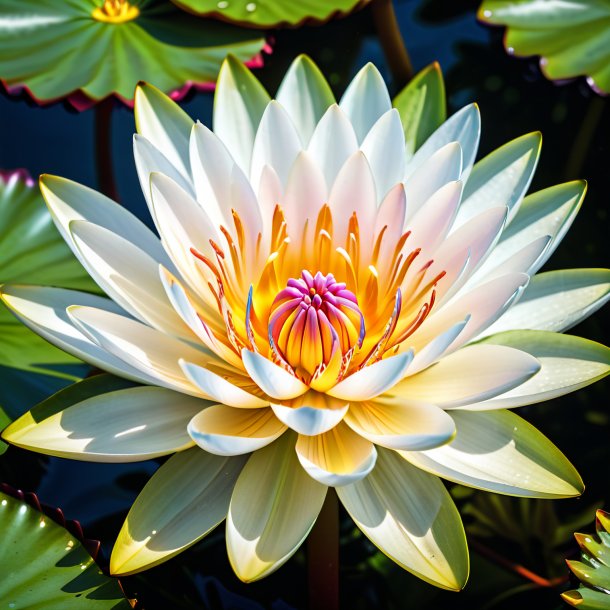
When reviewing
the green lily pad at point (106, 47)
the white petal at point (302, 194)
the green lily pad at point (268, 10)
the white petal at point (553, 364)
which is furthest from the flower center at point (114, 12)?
the white petal at point (553, 364)

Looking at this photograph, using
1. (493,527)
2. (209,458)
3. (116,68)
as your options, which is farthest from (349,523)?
(116,68)

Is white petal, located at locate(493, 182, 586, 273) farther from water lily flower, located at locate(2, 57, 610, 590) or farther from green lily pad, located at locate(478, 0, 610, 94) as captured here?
green lily pad, located at locate(478, 0, 610, 94)

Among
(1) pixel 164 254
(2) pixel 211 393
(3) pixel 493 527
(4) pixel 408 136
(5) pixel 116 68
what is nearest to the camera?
(2) pixel 211 393

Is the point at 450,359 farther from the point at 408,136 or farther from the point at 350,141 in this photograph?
the point at 408,136

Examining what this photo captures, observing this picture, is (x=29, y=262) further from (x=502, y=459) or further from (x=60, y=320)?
(x=502, y=459)

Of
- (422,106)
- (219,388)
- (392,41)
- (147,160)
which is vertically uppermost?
(392,41)

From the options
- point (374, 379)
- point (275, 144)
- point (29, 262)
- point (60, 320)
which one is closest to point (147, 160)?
point (275, 144)
